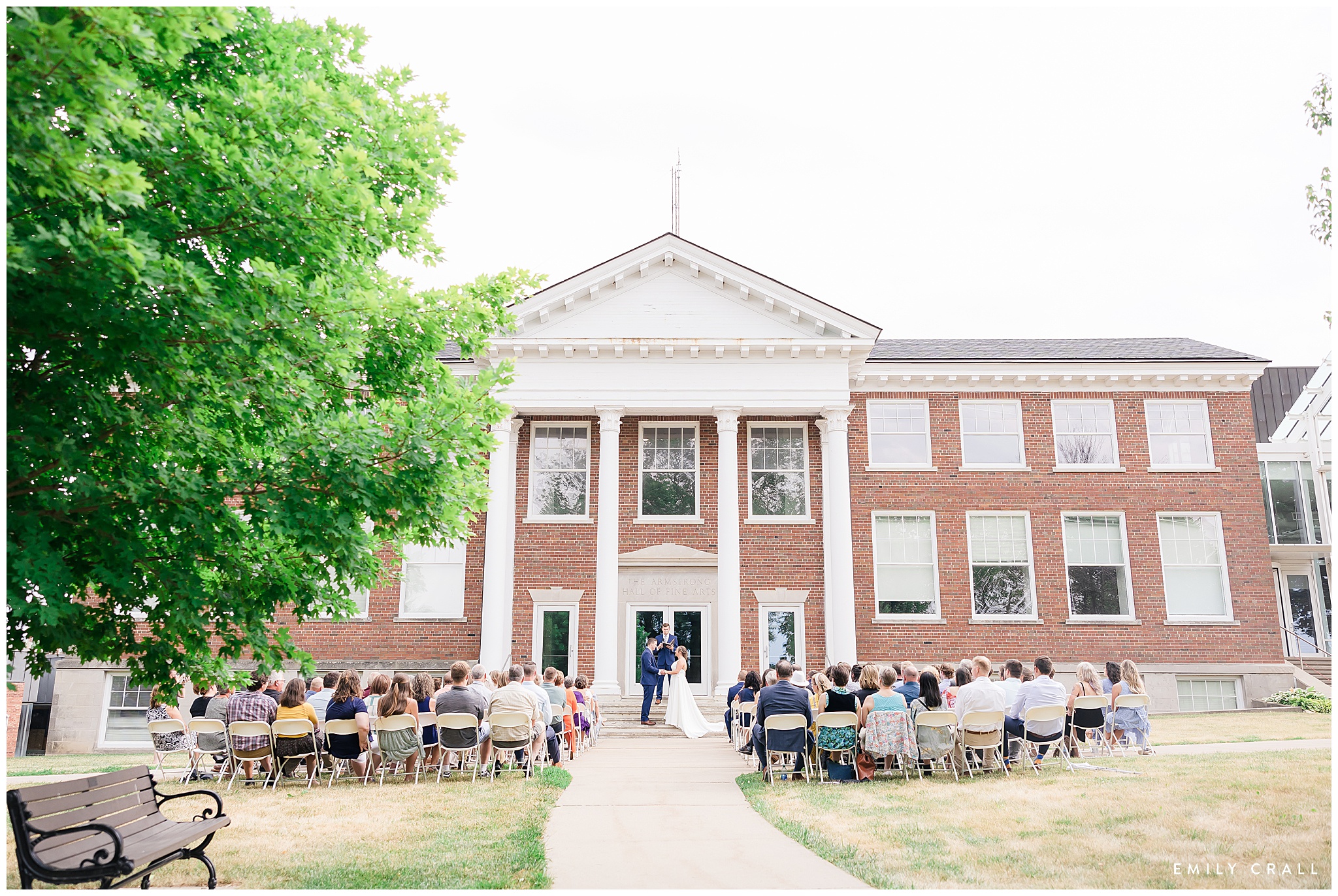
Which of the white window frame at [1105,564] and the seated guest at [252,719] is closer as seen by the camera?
the seated guest at [252,719]

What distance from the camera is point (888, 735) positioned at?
11.4 meters

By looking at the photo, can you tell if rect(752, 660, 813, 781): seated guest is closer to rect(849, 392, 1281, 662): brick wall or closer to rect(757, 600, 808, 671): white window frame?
rect(757, 600, 808, 671): white window frame

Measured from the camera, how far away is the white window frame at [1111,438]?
75.5 feet

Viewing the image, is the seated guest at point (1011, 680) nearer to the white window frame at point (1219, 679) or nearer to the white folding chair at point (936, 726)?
the white folding chair at point (936, 726)

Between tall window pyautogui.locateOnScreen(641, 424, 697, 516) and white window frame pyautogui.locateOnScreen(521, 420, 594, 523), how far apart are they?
0.51 m

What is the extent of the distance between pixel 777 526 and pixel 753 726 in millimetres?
10447

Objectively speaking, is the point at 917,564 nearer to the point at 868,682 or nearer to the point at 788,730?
the point at 868,682

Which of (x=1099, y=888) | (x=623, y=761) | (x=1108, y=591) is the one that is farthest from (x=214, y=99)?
(x=1108, y=591)

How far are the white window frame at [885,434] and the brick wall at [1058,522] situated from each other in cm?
8

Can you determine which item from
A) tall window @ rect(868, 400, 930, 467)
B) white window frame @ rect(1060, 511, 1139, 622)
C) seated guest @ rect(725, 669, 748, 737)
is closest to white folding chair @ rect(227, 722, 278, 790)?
seated guest @ rect(725, 669, 748, 737)

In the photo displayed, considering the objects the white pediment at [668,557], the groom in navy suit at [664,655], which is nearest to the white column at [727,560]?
the white pediment at [668,557]

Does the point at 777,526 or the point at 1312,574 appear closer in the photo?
the point at 777,526

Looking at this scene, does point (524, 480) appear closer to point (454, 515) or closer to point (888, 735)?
point (888, 735)

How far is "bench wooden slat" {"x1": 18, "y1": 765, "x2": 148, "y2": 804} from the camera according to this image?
5707mm
